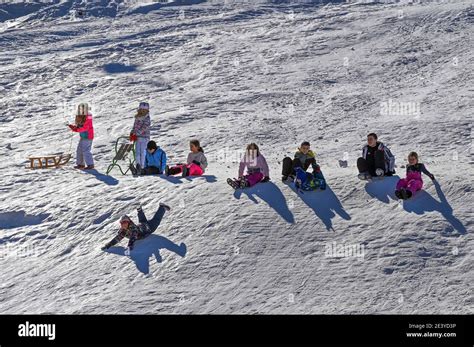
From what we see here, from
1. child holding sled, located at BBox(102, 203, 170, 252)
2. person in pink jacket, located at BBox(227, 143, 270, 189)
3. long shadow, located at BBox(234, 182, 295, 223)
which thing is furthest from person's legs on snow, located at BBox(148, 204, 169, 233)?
person in pink jacket, located at BBox(227, 143, 270, 189)

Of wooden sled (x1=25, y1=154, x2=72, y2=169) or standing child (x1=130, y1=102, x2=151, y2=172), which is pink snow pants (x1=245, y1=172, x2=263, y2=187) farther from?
wooden sled (x1=25, y1=154, x2=72, y2=169)

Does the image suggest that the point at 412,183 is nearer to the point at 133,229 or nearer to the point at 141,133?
the point at 133,229

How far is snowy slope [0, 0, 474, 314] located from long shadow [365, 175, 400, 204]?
0.20 ft

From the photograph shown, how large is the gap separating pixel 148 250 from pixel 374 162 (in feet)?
12.8

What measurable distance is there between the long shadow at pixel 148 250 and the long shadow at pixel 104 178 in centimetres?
290

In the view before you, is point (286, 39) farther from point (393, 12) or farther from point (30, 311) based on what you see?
point (30, 311)

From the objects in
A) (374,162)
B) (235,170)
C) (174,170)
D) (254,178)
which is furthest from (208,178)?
(374,162)

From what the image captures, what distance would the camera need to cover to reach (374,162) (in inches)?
415

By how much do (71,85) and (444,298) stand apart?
1980 centimetres

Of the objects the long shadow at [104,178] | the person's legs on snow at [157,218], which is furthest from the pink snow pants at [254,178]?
the long shadow at [104,178]

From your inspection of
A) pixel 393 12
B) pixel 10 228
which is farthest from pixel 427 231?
pixel 393 12

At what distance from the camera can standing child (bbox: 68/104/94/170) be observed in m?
13.4

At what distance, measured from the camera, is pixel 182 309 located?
25.1 ft
